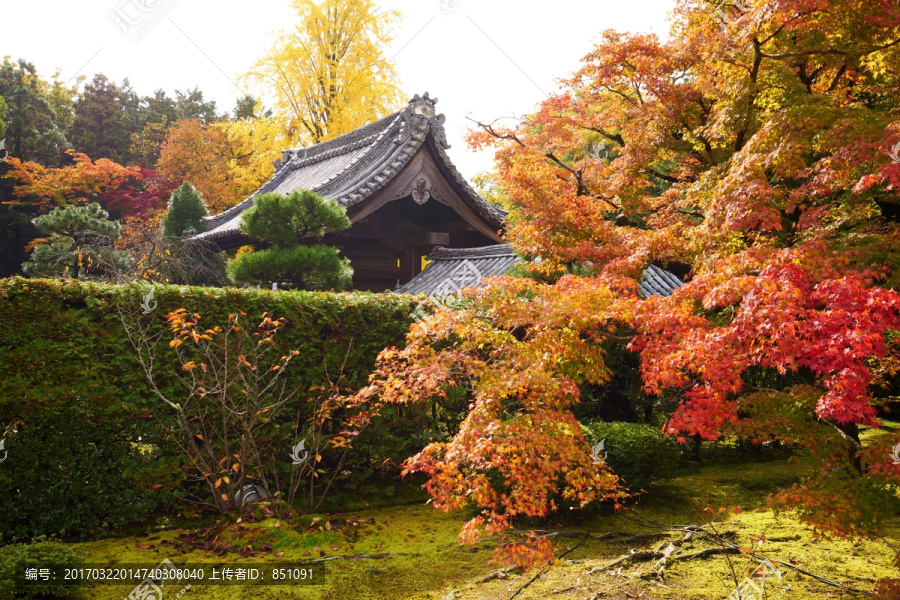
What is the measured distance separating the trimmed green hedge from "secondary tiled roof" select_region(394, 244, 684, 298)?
214 inches

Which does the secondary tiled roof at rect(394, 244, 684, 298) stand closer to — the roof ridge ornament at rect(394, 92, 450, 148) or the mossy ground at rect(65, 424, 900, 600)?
the roof ridge ornament at rect(394, 92, 450, 148)

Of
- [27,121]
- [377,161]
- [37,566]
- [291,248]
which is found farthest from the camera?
[27,121]

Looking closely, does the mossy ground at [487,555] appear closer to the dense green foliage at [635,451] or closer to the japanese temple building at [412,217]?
the dense green foliage at [635,451]

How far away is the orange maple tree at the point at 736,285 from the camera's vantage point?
133 inches

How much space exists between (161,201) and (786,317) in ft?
76.6

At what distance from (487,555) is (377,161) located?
7.38 meters

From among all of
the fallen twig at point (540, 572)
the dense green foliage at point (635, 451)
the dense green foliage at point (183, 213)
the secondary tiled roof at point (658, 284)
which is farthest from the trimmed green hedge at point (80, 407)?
the dense green foliage at point (183, 213)

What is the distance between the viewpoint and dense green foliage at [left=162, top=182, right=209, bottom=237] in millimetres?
13648

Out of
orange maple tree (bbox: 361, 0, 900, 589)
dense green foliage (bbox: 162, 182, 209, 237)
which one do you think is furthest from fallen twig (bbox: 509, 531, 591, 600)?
dense green foliage (bbox: 162, 182, 209, 237)

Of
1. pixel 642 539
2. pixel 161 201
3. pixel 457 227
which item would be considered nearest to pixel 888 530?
pixel 642 539

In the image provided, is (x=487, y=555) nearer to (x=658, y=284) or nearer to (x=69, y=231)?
(x=658, y=284)

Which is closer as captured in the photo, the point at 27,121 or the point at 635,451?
the point at 635,451

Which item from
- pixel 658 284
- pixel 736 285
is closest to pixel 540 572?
pixel 736 285

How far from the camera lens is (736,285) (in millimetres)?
3379
